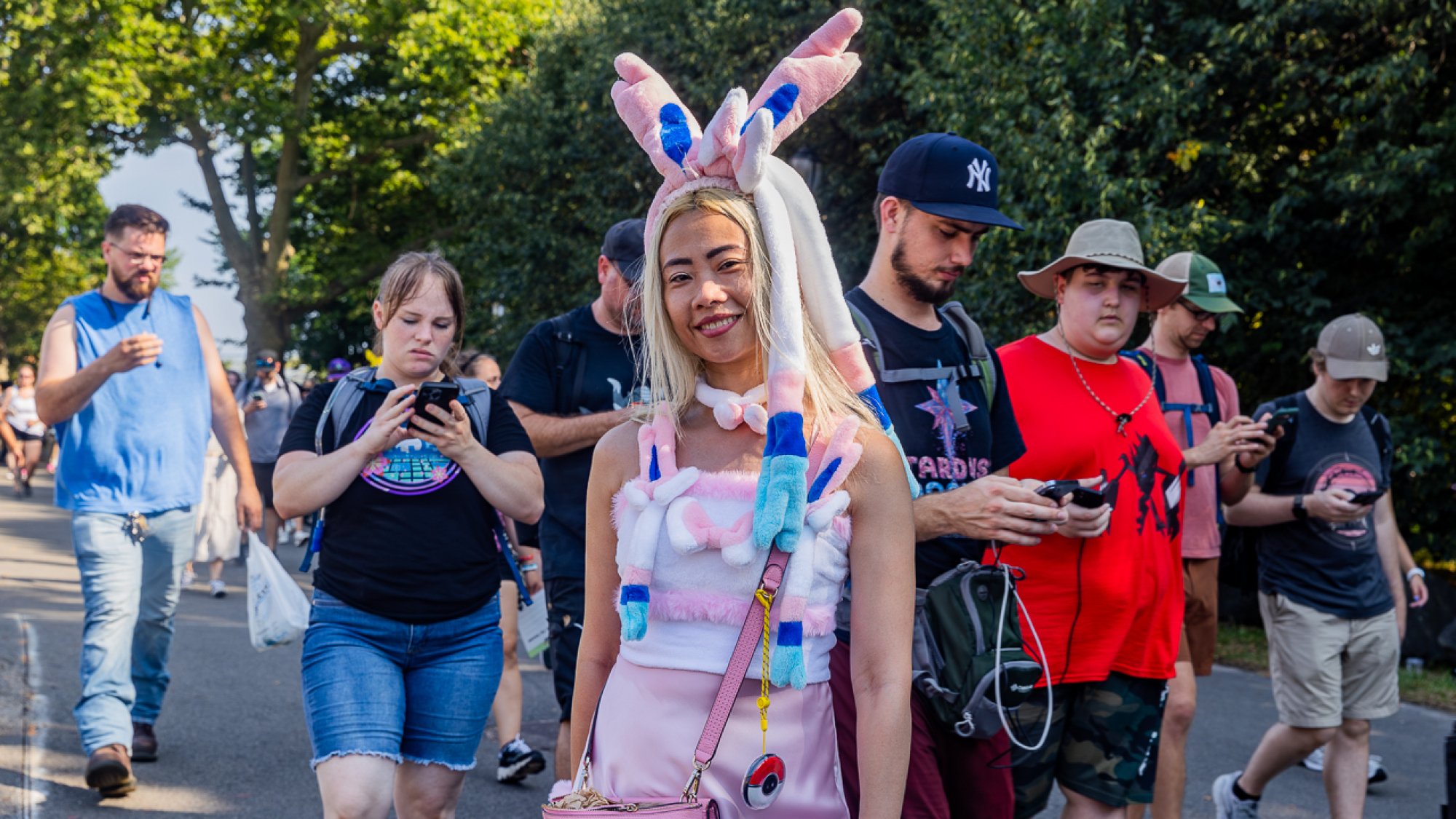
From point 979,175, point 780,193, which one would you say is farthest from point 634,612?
point 979,175

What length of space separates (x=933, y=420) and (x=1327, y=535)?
2909 millimetres

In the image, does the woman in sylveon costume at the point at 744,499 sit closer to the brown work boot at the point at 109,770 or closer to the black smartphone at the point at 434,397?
the black smartphone at the point at 434,397

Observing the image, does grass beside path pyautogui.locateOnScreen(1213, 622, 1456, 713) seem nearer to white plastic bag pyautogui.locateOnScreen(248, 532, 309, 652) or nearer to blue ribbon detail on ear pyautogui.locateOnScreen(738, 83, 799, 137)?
white plastic bag pyautogui.locateOnScreen(248, 532, 309, 652)

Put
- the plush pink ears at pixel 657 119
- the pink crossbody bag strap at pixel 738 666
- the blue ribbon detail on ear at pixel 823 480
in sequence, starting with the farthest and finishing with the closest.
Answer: the plush pink ears at pixel 657 119
the blue ribbon detail on ear at pixel 823 480
the pink crossbody bag strap at pixel 738 666

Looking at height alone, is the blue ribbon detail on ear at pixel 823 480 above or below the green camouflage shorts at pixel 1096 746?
above

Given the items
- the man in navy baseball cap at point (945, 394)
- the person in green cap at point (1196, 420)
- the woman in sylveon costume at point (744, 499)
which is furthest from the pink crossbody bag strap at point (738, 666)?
the person in green cap at point (1196, 420)

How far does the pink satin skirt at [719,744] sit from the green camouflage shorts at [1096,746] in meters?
1.54

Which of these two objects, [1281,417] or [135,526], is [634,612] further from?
[135,526]

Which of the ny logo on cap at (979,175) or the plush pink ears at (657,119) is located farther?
the ny logo on cap at (979,175)

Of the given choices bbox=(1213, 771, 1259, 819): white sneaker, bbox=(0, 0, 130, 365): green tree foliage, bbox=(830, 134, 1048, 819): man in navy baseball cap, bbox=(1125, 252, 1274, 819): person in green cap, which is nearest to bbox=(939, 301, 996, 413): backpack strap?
bbox=(830, 134, 1048, 819): man in navy baseball cap

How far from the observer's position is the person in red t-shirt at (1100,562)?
3.78 meters

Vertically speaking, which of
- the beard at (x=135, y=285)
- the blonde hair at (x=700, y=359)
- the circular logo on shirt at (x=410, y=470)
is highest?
the beard at (x=135, y=285)

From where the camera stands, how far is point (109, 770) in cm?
522

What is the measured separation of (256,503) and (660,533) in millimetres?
3719
